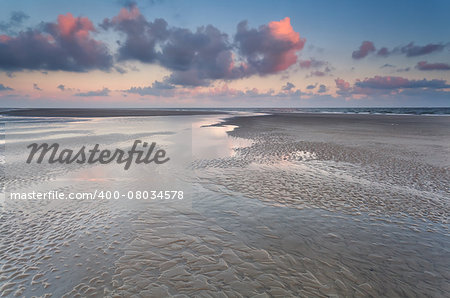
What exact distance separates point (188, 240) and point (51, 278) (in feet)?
11.8

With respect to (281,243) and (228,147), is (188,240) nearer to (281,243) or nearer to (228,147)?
(281,243)

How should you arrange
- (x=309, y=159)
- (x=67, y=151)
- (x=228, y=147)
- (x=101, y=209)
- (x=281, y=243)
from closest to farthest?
(x=281, y=243) → (x=101, y=209) → (x=309, y=159) → (x=67, y=151) → (x=228, y=147)

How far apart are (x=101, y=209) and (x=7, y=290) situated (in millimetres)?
4295

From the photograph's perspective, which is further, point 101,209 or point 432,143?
point 432,143

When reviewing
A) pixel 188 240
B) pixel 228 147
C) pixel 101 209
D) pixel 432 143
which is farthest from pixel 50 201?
pixel 432 143

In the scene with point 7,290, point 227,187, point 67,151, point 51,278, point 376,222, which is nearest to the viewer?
point 7,290

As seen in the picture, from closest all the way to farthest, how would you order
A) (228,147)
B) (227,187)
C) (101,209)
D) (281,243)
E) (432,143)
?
(281,243) < (101,209) < (227,187) < (228,147) < (432,143)

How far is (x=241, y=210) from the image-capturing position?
31.3ft

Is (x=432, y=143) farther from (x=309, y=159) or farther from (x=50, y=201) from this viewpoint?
(x=50, y=201)

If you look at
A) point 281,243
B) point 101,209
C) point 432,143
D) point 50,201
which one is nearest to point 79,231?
point 101,209

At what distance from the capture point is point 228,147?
23.3m

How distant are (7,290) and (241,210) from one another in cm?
728

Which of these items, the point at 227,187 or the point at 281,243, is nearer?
the point at 281,243

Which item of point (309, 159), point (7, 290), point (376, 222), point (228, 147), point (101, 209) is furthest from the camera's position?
point (228, 147)
